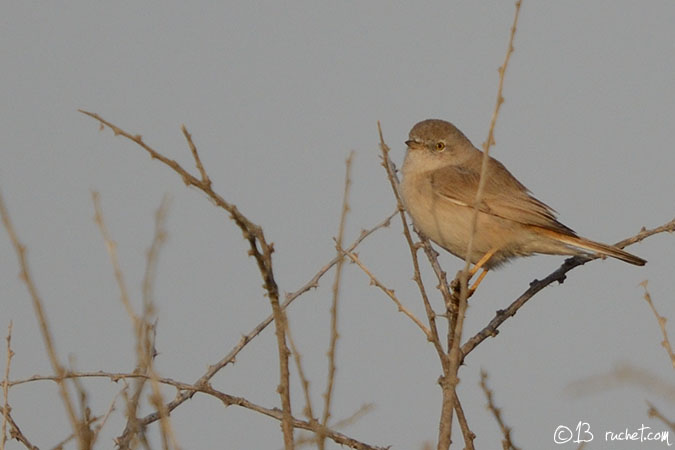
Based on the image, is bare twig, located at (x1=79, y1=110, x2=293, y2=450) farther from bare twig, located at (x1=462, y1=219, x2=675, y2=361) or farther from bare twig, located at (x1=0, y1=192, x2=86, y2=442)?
bare twig, located at (x1=462, y1=219, x2=675, y2=361)

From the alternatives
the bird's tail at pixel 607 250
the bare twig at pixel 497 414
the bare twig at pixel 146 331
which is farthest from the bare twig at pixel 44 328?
the bird's tail at pixel 607 250

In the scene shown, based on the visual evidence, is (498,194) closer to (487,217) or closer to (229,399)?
(487,217)

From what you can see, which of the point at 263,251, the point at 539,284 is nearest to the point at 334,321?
the point at 263,251

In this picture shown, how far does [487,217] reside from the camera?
6820 mm

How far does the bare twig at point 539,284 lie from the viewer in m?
5.09

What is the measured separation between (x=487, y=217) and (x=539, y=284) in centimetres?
117

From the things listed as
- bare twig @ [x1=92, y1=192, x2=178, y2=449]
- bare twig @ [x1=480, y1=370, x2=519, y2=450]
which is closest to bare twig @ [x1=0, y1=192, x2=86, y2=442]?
bare twig @ [x1=92, y1=192, x2=178, y2=449]

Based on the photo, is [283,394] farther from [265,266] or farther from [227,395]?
[227,395]

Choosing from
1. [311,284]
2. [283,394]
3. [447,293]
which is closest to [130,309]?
[283,394]

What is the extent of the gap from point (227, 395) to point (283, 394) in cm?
109

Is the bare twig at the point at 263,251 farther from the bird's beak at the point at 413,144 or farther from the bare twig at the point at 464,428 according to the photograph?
the bird's beak at the point at 413,144

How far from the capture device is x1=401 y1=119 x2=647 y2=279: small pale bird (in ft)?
21.8

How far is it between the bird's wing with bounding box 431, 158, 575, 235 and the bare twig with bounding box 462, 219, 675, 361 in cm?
66

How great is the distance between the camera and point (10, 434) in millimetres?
3771
